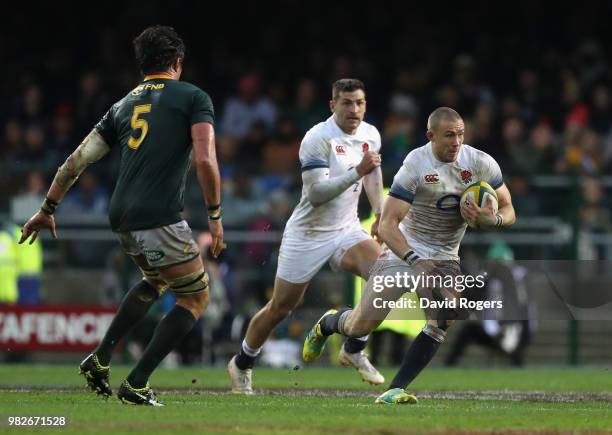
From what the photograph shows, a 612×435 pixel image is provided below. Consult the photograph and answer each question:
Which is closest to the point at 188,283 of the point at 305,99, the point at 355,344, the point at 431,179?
the point at 431,179

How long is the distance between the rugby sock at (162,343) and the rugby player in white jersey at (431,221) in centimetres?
164

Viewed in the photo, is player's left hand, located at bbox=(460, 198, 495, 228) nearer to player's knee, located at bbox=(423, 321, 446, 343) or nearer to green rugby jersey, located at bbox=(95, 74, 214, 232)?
player's knee, located at bbox=(423, 321, 446, 343)

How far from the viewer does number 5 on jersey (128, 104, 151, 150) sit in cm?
948

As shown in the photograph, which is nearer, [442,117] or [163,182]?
[163,182]

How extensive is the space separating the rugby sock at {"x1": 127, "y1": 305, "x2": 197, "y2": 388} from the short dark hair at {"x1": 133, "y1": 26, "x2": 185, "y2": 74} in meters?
1.75

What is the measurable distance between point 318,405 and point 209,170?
209 centimetres

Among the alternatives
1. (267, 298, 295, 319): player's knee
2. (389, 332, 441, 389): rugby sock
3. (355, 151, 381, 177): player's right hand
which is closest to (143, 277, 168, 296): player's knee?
(267, 298, 295, 319): player's knee

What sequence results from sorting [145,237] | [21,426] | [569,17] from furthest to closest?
[569,17] < [145,237] < [21,426]

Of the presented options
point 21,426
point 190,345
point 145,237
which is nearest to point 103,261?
point 190,345

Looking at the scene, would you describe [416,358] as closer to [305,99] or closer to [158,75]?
[158,75]

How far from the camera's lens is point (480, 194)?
32.8 ft

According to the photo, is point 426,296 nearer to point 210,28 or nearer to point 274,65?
point 274,65

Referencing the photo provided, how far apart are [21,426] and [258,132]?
12.6m

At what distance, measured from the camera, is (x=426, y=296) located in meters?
Answer: 10.1
